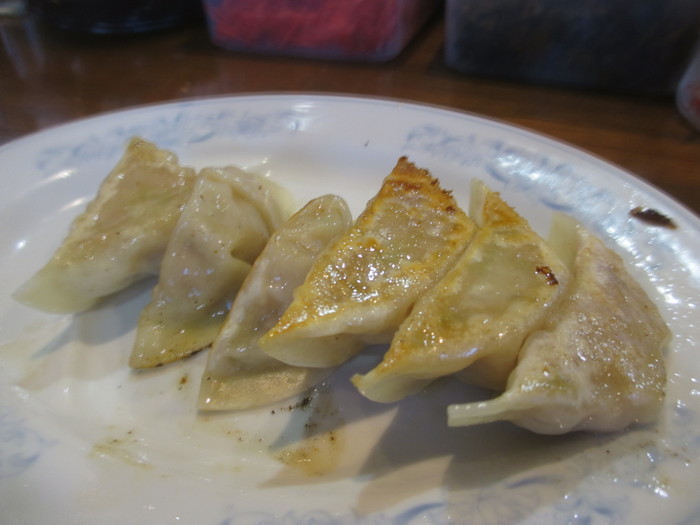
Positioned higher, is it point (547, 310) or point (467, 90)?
point (547, 310)

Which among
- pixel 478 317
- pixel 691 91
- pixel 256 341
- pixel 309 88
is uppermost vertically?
pixel 478 317

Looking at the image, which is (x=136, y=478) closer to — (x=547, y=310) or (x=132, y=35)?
(x=547, y=310)

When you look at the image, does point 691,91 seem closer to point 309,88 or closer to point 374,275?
point 309,88

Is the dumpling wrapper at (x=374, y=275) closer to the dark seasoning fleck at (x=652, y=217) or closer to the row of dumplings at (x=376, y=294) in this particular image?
the row of dumplings at (x=376, y=294)

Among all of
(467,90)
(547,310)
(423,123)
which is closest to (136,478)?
(547,310)

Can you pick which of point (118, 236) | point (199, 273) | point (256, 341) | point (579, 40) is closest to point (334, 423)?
point (256, 341)

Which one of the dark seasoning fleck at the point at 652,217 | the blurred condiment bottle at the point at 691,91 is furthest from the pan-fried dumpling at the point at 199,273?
the blurred condiment bottle at the point at 691,91
